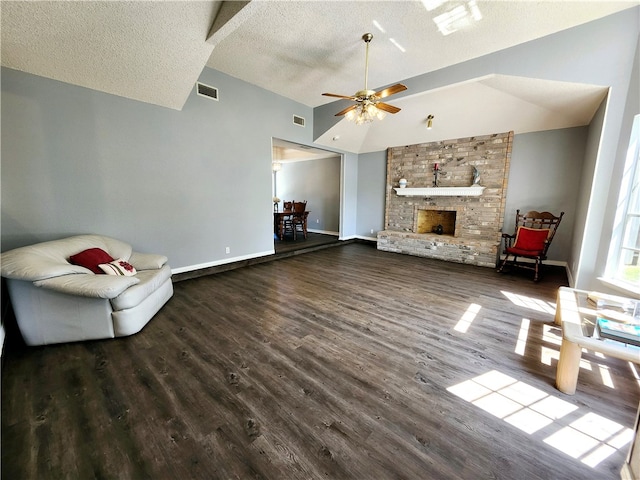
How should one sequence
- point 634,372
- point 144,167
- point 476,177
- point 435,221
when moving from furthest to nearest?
point 435,221 < point 476,177 < point 144,167 < point 634,372

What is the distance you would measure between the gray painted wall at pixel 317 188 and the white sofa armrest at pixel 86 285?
6.14m

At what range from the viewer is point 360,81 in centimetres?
434

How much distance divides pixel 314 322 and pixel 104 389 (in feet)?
5.61

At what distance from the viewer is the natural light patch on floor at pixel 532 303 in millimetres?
2967

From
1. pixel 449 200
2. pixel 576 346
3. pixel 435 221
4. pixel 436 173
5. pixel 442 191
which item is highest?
pixel 436 173

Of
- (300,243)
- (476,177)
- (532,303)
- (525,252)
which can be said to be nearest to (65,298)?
(300,243)

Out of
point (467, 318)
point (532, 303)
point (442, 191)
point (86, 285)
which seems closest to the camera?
point (86, 285)

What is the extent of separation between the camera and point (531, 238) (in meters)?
4.33

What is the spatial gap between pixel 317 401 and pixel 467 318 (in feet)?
6.56

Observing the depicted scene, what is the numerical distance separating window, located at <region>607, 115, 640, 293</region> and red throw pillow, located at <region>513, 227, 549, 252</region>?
1.45 metres

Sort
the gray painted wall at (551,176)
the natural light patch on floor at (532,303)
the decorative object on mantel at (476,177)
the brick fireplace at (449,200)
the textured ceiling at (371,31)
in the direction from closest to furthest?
the textured ceiling at (371,31)
the natural light patch on floor at (532,303)
the gray painted wall at (551,176)
the brick fireplace at (449,200)
the decorative object on mantel at (476,177)

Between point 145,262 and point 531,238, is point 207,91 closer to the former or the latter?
point 145,262

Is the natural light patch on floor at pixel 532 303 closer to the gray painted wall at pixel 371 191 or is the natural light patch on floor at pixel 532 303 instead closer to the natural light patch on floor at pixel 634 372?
the natural light patch on floor at pixel 634 372

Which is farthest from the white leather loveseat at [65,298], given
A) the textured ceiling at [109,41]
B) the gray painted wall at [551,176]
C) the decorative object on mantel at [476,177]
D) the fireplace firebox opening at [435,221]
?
the gray painted wall at [551,176]
